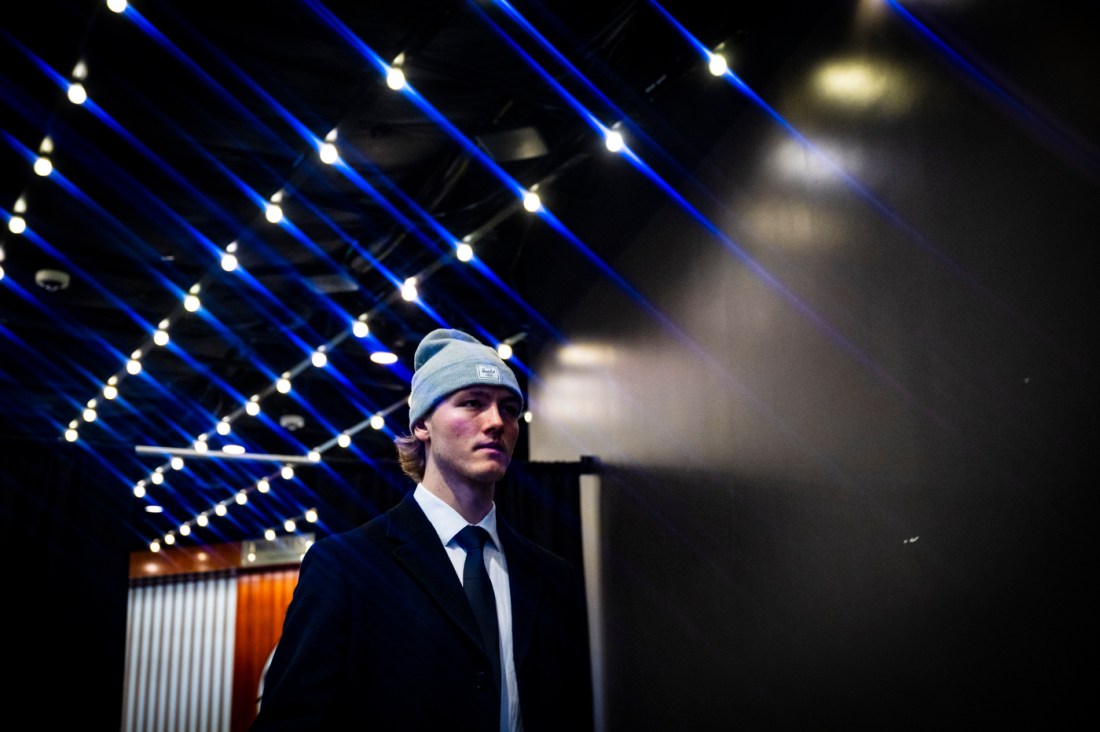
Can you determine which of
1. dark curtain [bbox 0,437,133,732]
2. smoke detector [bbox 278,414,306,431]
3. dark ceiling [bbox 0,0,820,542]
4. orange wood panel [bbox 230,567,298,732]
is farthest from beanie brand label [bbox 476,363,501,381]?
orange wood panel [bbox 230,567,298,732]

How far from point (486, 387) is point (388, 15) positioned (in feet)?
9.82

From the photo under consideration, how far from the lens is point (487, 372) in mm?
2014

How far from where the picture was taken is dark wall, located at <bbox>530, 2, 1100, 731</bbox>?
2.53m

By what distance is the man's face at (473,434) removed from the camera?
1910 mm

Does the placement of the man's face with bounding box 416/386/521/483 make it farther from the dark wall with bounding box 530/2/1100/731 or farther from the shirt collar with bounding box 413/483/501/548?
the dark wall with bounding box 530/2/1100/731

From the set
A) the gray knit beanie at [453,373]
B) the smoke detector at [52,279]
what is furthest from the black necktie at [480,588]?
the smoke detector at [52,279]

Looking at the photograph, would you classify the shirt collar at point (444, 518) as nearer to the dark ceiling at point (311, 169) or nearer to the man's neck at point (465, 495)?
the man's neck at point (465, 495)

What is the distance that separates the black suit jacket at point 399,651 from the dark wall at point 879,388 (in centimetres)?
151

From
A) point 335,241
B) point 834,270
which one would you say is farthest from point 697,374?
point 335,241

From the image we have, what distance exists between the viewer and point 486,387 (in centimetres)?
203

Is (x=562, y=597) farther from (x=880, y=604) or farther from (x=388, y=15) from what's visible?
(x=388, y=15)

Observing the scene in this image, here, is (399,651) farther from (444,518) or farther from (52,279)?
(52,279)

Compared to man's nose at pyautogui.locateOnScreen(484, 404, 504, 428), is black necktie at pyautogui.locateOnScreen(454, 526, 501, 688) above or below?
below

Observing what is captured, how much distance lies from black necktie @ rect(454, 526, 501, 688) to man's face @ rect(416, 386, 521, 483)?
128 mm
